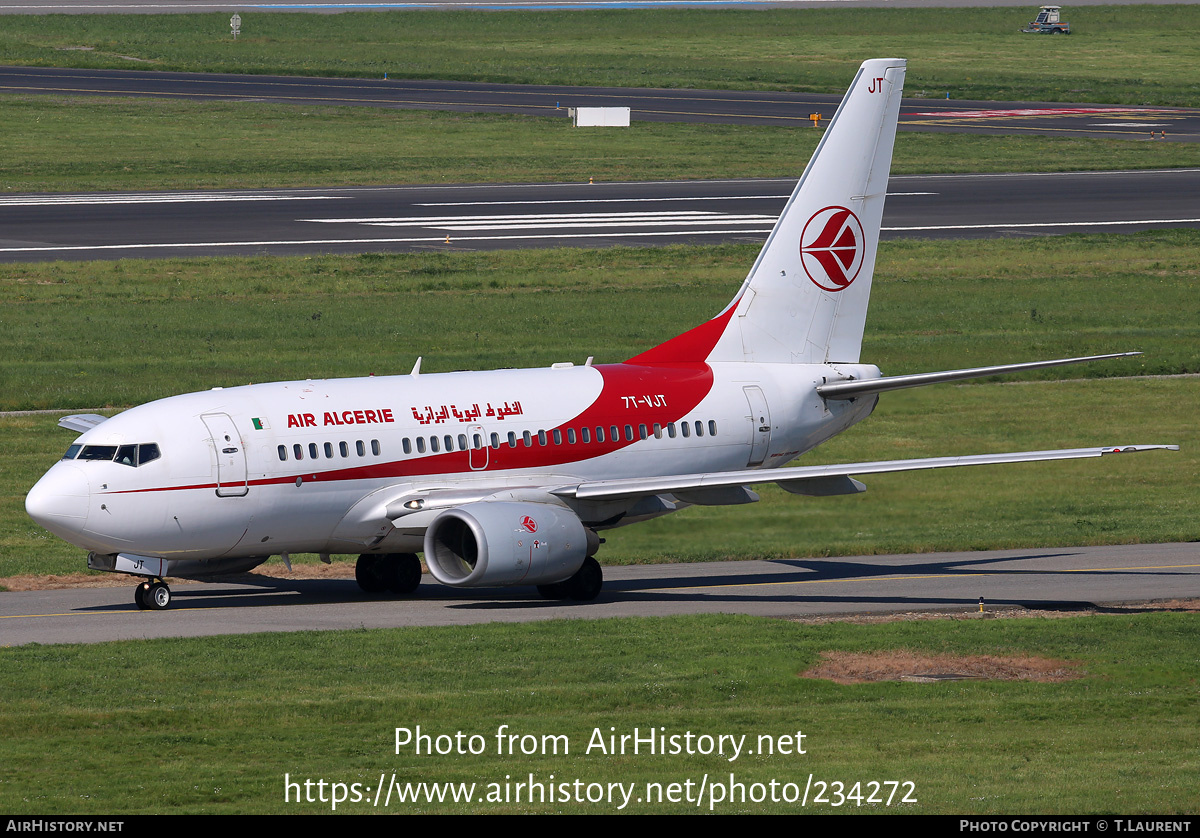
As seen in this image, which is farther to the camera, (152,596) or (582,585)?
(582,585)

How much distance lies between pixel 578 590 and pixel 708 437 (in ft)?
15.3

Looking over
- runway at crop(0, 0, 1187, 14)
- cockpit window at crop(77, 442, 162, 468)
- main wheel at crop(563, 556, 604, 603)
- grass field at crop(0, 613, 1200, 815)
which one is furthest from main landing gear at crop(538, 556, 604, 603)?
runway at crop(0, 0, 1187, 14)

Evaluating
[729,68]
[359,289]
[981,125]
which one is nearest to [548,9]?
[729,68]

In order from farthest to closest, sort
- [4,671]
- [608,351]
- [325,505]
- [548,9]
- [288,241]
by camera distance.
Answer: [548,9] < [288,241] < [608,351] < [325,505] < [4,671]

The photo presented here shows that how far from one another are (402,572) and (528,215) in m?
48.3

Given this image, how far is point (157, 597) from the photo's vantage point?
30.1m

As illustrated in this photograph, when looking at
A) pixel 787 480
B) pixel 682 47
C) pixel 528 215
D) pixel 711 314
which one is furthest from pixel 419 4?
pixel 787 480

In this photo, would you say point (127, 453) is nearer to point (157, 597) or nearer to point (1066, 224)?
point (157, 597)

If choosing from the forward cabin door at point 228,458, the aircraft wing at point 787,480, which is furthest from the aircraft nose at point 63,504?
the aircraft wing at point 787,480

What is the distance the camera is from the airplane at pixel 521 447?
2928 centimetres

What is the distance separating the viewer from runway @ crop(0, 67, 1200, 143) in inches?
4333

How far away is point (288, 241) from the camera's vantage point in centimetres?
7138

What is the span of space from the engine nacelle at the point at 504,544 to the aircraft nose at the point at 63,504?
18.7 feet

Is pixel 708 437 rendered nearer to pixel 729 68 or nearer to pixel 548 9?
pixel 729 68
